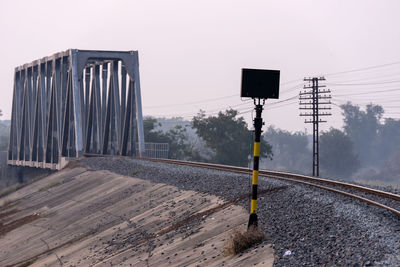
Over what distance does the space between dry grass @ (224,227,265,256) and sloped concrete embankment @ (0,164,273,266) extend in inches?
6.3

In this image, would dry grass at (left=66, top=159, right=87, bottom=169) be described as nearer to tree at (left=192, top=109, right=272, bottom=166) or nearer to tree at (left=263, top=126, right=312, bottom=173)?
tree at (left=192, top=109, right=272, bottom=166)

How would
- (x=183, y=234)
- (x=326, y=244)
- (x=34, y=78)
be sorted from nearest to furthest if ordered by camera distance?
1. (x=326, y=244)
2. (x=183, y=234)
3. (x=34, y=78)

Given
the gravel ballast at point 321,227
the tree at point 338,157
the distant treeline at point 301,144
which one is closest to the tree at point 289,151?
the distant treeline at point 301,144

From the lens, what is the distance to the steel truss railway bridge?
138 feet

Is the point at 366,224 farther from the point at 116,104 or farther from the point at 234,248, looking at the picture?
the point at 116,104

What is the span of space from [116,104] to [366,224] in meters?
34.2

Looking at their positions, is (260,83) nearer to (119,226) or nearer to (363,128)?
(119,226)

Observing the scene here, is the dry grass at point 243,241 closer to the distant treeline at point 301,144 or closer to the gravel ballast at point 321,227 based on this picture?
the gravel ballast at point 321,227

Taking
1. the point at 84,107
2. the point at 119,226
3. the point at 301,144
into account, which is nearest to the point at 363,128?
the point at 301,144

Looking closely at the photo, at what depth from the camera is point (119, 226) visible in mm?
17906

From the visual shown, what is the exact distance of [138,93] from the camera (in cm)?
4169

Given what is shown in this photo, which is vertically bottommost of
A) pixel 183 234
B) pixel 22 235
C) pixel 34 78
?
pixel 22 235

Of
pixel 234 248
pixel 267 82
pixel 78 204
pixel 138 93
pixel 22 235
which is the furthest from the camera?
pixel 138 93

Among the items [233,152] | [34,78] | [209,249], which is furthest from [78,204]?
[233,152]
